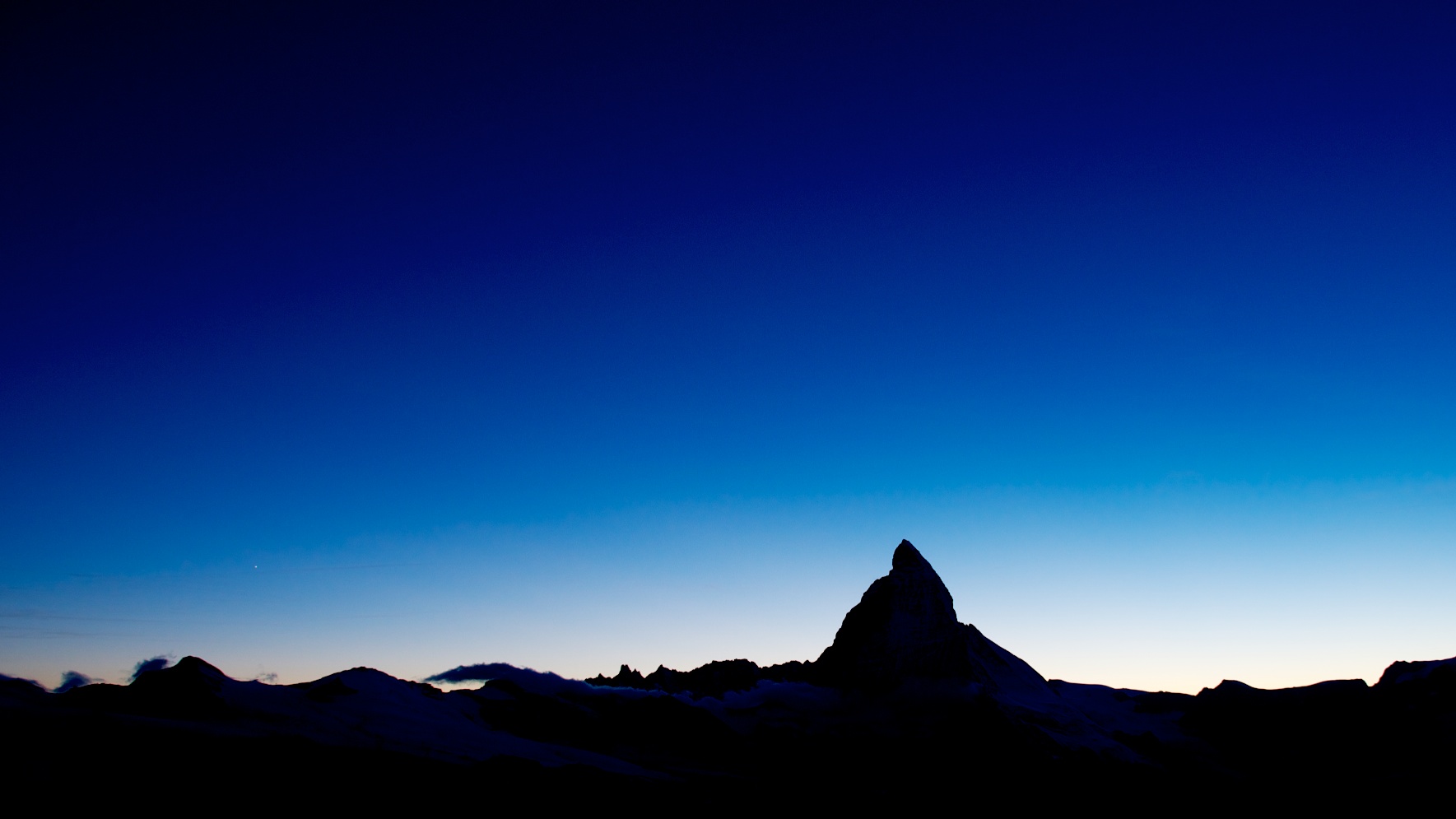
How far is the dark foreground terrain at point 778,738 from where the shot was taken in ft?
107

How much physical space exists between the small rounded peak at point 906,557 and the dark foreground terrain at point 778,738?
0.74ft

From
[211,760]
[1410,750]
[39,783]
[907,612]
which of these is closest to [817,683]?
[907,612]

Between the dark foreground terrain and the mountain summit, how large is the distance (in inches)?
8.3

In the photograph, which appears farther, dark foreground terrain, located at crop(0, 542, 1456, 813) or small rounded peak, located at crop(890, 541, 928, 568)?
small rounded peak, located at crop(890, 541, 928, 568)

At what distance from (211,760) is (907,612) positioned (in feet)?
178

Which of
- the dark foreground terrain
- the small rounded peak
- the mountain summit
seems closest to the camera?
the dark foreground terrain

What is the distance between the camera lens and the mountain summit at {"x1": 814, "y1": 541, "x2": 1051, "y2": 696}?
69.8m

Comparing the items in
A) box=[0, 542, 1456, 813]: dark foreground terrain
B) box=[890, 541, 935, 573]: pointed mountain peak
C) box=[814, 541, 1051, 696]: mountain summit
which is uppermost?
box=[890, 541, 935, 573]: pointed mountain peak

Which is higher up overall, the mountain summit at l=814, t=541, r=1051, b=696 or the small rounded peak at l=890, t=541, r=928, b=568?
the small rounded peak at l=890, t=541, r=928, b=568

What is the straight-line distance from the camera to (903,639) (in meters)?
71.2

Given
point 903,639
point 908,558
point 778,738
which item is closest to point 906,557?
point 908,558

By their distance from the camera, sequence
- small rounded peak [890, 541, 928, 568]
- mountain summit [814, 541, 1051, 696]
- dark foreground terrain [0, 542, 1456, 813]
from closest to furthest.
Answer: dark foreground terrain [0, 542, 1456, 813]
mountain summit [814, 541, 1051, 696]
small rounded peak [890, 541, 928, 568]

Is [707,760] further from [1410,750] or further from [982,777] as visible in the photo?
[1410,750]

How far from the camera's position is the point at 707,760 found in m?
60.6
